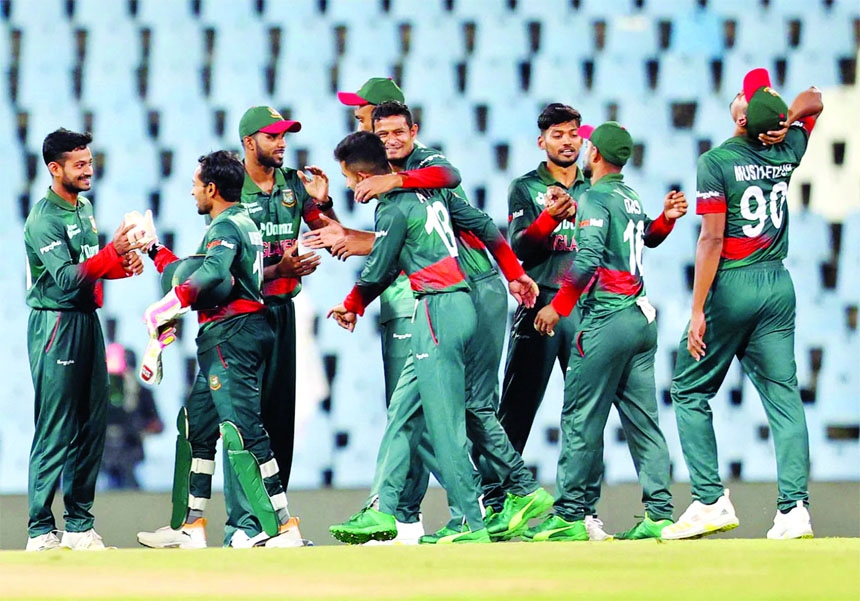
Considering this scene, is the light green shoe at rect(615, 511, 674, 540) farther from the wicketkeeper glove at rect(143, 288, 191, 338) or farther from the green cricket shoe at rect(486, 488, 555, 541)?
the wicketkeeper glove at rect(143, 288, 191, 338)

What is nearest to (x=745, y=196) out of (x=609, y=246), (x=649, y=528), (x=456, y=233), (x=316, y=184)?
(x=609, y=246)

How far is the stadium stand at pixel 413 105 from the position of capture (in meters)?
9.16

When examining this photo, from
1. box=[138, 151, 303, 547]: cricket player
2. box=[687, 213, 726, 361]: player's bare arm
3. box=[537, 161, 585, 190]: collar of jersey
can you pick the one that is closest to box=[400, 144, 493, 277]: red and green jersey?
box=[537, 161, 585, 190]: collar of jersey

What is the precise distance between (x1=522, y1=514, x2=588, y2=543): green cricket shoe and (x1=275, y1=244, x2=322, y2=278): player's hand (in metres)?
1.53

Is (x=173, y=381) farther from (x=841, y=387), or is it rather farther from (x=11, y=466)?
(x=841, y=387)

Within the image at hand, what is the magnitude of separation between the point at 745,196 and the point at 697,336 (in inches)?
23.2

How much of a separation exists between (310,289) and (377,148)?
3.61 metres

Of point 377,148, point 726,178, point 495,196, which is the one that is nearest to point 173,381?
point 495,196

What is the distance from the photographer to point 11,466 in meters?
9.15

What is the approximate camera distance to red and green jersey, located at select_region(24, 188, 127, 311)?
630 cm

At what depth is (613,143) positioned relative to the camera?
5961 mm

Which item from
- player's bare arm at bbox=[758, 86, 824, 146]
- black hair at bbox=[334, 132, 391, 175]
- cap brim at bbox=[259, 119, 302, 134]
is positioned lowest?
black hair at bbox=[334, 132, 391, 175]

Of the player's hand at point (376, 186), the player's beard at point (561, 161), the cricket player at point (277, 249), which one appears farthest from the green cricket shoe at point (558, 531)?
the player's beard at point (561, 161)

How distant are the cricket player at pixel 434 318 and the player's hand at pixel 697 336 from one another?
0.90m
